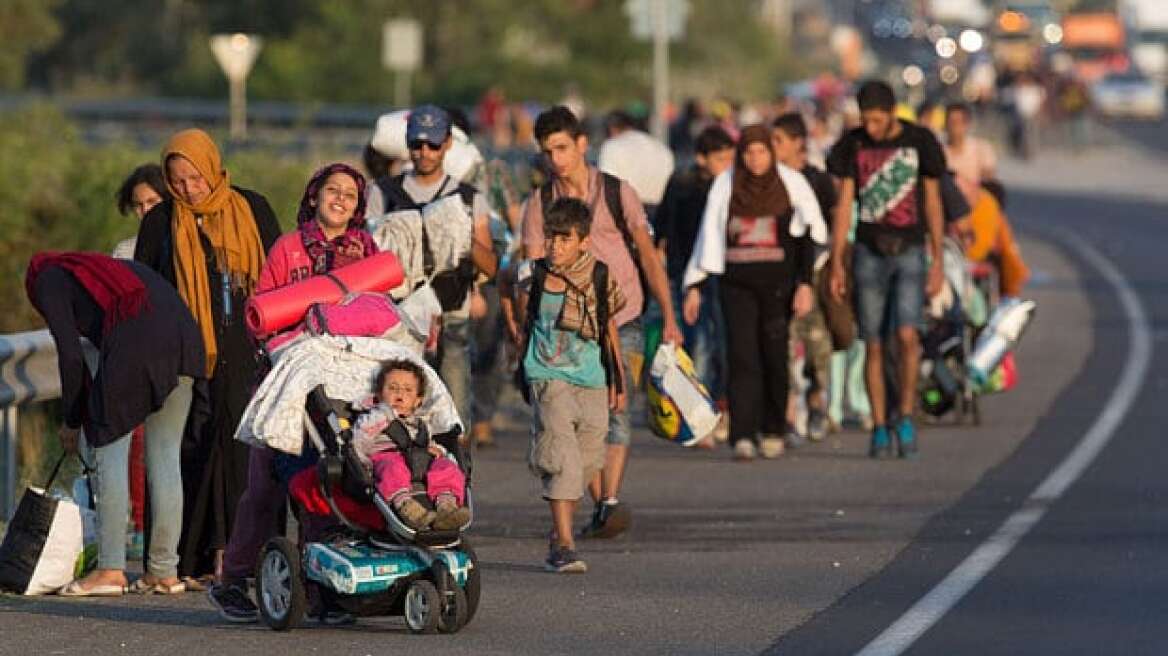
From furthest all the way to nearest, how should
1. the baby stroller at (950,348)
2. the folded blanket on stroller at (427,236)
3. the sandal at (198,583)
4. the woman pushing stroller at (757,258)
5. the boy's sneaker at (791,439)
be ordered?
the baby stroller at (950,348), the boy's sneaker at (791,439), the woman pushing stroller at (757,258), the folded blanket on stroller at (427,236), the sandal at (198,583)

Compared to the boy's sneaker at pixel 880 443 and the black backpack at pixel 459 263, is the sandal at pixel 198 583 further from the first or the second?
the boy's sneaker at pixel 880 443

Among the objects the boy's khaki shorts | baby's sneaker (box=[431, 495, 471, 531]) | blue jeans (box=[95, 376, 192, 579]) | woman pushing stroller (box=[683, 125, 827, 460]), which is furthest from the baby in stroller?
woman pushing stroller (box=[683, 125, 827, 460])

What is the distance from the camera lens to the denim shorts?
660 inches

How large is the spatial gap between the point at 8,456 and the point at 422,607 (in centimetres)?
376

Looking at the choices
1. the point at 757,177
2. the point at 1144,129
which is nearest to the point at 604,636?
the point at 757,177

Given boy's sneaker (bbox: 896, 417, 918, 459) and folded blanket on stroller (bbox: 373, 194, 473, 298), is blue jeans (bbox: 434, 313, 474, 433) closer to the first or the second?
folded blanket on stroller (bbox: 373, 194, 473, 298)

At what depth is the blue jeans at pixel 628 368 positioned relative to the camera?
13.5 meters

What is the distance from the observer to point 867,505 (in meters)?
14.5

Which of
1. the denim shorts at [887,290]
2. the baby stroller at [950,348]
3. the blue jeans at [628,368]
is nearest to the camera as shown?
the blue jeans at [628,368]

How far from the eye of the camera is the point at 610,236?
13922 mm

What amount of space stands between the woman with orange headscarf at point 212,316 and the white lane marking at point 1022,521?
2690 mm

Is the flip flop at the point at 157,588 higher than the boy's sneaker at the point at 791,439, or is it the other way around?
the boy's sneaker at the point at 791,439

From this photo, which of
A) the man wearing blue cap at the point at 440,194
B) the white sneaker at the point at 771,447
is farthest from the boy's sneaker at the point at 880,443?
the man wearing blue cap at the point at 440,194

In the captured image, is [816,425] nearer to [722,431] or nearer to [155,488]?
[722,431]
